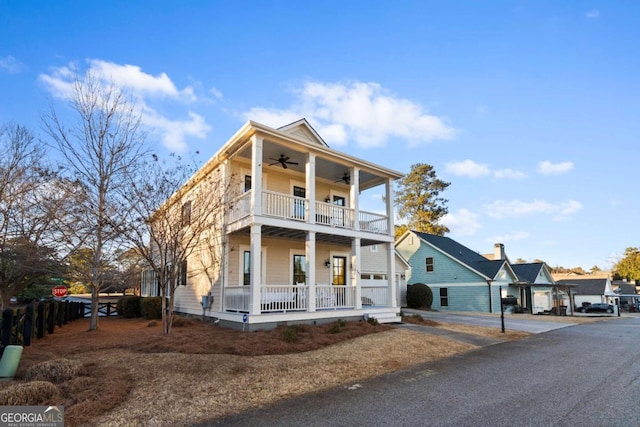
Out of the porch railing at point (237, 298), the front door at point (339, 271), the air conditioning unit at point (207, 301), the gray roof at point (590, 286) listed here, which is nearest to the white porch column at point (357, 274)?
the front door at point (339, 271)

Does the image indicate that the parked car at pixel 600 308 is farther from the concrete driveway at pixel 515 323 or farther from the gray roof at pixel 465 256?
the concrete driveway at pixel 515 323

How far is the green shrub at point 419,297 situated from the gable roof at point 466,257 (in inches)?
145

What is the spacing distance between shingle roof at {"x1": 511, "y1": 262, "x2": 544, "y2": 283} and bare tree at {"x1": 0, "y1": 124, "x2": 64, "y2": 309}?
32.8 metres

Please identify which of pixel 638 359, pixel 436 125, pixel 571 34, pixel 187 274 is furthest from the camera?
pixel 436 125

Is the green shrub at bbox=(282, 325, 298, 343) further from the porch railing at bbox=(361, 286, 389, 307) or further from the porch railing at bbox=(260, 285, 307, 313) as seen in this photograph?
the porch railing at bbox=(361, 286, 389, 307)

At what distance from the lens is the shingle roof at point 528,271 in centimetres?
3169

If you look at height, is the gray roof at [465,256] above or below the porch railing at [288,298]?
above

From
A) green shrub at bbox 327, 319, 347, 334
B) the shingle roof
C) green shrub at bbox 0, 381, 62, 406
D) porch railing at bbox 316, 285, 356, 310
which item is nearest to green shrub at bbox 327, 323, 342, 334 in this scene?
green shrub at bbox 327, 319, 347, 334

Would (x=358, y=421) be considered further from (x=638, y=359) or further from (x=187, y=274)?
(x=187, y=274)

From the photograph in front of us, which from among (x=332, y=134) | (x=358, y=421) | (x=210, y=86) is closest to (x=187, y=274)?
(x=210, y=86)

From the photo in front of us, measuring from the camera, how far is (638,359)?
892 cm

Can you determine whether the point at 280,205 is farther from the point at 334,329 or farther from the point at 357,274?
the point at 334,329

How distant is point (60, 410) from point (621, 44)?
19.0 m

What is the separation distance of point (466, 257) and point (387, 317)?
1788 cm
